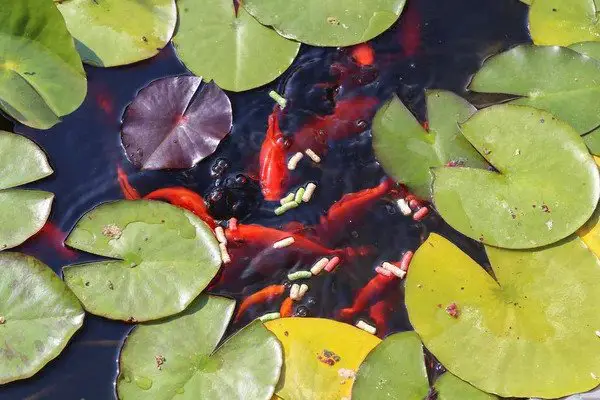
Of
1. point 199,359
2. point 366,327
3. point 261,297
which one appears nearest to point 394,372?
point 366,327

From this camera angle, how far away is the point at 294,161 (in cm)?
288

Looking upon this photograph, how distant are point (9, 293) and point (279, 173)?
116 cm

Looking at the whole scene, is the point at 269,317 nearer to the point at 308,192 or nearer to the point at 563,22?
the point at 308,192

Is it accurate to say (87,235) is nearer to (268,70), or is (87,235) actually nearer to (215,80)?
(215,80)

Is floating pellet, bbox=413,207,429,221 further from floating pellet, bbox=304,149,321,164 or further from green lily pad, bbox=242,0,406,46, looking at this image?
green lily pad, bbox=242,0,406,46

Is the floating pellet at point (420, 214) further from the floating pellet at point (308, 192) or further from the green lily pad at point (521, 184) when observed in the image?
the floating pellet at point (308, 192)

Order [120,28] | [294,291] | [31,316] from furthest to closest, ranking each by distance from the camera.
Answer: [120,28]
[294,291]
[31,316]

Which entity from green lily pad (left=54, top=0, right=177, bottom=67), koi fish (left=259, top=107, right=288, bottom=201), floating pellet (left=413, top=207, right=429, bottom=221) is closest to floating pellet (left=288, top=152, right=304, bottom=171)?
koi fish (left=259, top=107, right=288, bottom=201)

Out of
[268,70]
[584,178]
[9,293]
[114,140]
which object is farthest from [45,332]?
[584,178]

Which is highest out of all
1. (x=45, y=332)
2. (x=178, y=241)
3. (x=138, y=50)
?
(x=138, y=50)

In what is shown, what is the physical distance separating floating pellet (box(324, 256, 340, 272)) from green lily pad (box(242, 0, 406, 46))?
37.3 inches

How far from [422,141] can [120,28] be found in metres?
1.42

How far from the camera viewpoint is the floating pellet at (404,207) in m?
2.79

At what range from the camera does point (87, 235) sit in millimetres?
2727
